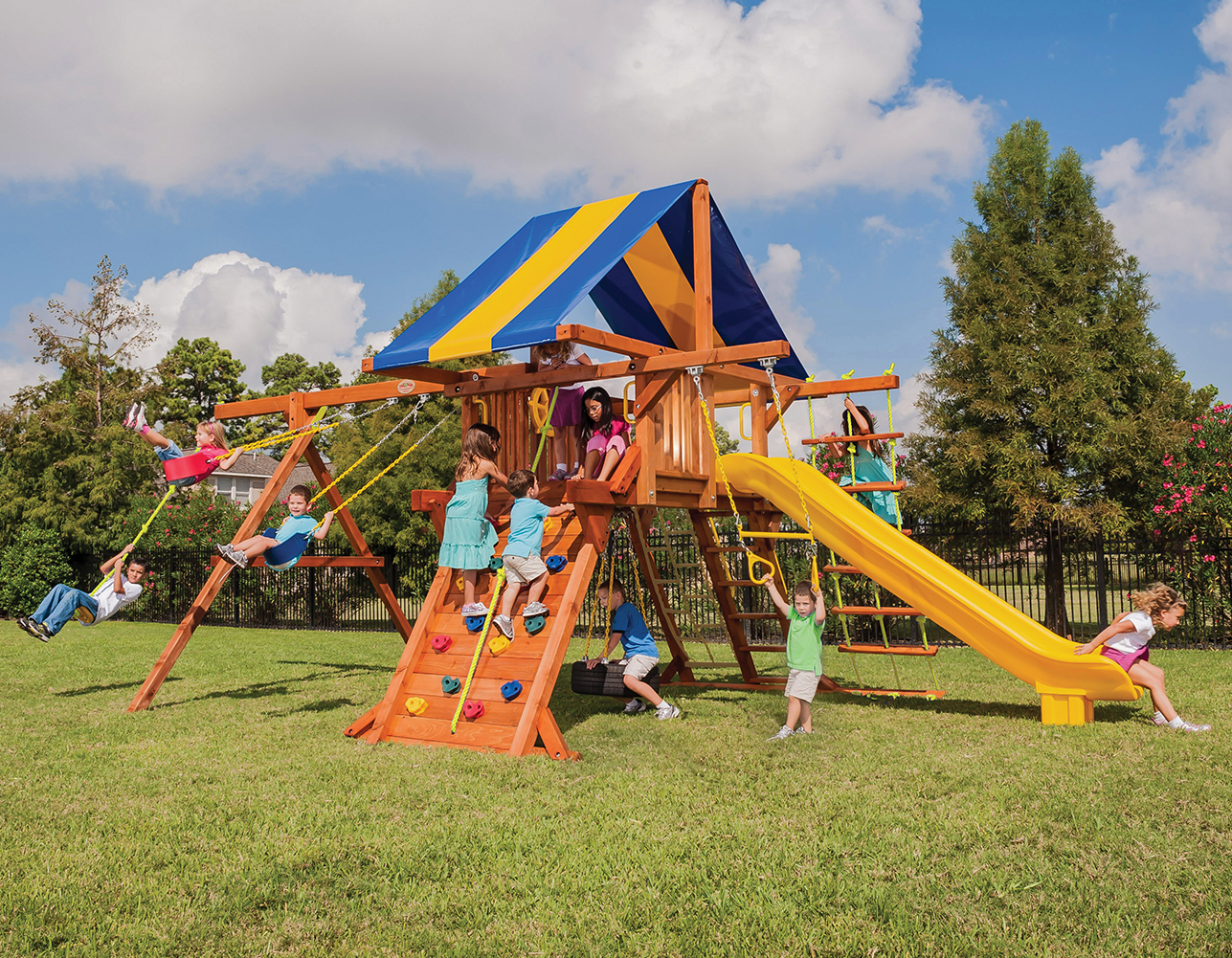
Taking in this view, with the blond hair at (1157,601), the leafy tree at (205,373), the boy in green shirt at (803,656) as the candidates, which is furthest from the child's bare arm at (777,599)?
the leafy tree at (205,373)

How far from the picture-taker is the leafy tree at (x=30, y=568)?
894 inches

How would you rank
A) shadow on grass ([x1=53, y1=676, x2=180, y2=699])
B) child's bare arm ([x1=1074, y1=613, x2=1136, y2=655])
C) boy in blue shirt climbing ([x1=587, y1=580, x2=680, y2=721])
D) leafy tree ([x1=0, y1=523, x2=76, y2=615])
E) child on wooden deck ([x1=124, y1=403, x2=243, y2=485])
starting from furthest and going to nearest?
leafy tree ([x1=0, y1=523, x2=76, y2=615]) → shadow on grass ([x1=53, y1=676, x2=180, y2=699]) → child on wooden deck ([x1=124, y1=403, x2=243, y2=485]) → boy in blue shirt climbing ([x1=587, y1=580, x2=680, y2=721]) → child's bare arm ([x1=1074, y1=613, x2=1136, y2=655])

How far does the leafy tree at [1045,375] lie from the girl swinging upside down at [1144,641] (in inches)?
310

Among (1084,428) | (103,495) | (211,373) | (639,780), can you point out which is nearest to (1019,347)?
(1084,428)

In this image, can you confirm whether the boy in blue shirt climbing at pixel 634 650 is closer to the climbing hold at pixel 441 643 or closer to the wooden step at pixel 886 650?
the climbing hold at pixel 441 643

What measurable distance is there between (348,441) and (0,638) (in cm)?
919

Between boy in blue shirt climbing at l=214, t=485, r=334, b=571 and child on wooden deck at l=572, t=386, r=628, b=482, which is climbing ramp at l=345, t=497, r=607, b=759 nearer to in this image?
child on wooden deck at l=572, t=386, r=628, b=482

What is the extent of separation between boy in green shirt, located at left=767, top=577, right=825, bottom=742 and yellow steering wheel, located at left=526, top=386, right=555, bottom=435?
2998 millimetres

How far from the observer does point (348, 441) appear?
23875 millimetres

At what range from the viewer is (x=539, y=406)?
915 centimetres

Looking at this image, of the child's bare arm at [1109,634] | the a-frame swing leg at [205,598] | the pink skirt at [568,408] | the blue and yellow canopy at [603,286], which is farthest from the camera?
the pink skirt at [568,408]

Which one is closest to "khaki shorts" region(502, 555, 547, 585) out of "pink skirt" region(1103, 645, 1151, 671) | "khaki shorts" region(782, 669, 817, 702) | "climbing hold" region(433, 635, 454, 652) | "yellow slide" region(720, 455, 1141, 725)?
"climbing hold" region(433, 635, 454, 652)

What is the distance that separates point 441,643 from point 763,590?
32.5ft

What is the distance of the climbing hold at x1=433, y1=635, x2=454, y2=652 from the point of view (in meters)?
7.52
